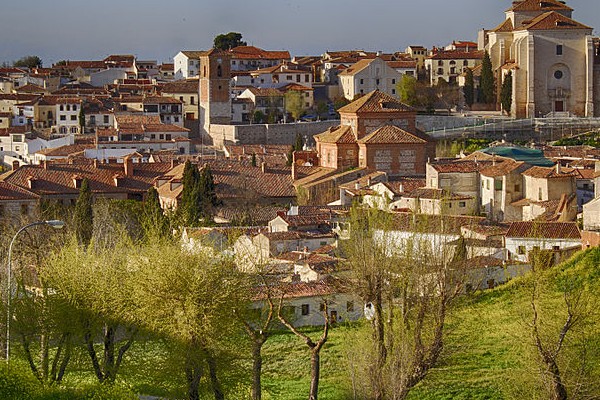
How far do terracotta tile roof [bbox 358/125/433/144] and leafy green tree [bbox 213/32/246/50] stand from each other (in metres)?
41.4

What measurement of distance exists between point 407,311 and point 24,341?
5.75m

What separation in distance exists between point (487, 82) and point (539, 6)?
4.73 metres

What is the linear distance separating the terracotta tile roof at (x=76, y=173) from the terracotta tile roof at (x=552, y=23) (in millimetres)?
19458

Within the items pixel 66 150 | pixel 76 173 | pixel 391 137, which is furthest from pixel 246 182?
pixel 66 150

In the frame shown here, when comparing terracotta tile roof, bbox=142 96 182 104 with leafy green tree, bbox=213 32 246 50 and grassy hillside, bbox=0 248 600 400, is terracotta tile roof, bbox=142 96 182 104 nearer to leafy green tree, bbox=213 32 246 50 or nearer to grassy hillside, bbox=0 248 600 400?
leafy green tree, bbox=213 32 246 50

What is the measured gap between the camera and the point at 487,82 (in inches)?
2477

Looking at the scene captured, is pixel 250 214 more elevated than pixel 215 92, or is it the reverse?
pixel 215 92

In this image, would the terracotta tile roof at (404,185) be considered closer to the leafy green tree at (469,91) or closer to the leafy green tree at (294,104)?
the leafy green tree at (469,91)

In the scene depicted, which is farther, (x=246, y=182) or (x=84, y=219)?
(x=246, y=182)

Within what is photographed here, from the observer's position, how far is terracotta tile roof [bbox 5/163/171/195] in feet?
147

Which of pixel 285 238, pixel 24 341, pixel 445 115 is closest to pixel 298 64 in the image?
pixel 445 115

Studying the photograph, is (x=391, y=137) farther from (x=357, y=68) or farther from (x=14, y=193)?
(x=357, y=68)

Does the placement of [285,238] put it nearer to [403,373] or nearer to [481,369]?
[481,369]

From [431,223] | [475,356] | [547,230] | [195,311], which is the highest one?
[431,223]
